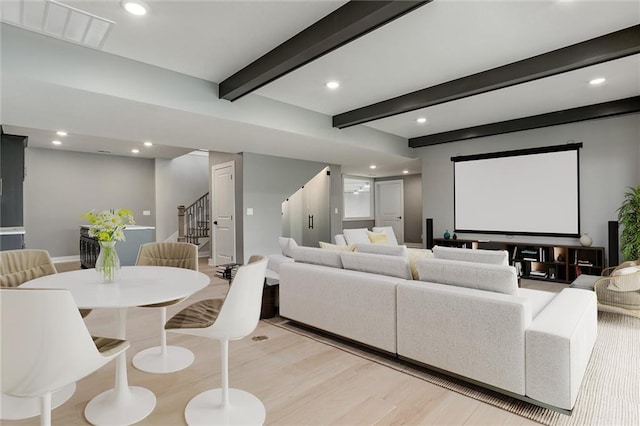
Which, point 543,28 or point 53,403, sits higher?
point 543,28

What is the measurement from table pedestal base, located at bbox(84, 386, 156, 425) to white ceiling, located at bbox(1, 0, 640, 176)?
258cm

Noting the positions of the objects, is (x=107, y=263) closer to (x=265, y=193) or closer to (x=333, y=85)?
(x=333, y=85)

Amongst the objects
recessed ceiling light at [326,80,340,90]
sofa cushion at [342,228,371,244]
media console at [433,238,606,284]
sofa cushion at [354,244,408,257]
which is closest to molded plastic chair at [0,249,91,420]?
sofa cushion at [354,244,408,257]

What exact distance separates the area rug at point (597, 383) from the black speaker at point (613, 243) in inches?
86.6

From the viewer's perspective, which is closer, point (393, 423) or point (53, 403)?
point (393, 423)

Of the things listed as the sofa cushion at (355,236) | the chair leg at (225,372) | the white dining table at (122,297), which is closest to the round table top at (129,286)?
the white dining table at (122,297)

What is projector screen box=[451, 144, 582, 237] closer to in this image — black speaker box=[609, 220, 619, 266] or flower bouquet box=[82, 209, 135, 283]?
black speaker box=[609, 220, 619, 266]

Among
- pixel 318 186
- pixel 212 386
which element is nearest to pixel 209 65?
pixel 212 386

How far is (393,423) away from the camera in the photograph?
1.88 meters

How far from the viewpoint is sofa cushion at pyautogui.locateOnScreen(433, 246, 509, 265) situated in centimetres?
245

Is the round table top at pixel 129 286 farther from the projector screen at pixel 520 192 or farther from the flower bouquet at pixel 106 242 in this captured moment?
the projector screen at pixel 520 192

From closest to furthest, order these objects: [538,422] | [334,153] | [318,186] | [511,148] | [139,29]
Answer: [538,422] → [139,29] → [511,148] → [334,153] → [318,186]

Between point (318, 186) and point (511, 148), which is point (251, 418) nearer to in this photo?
point (511, 148)

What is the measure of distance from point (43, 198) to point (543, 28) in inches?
362
